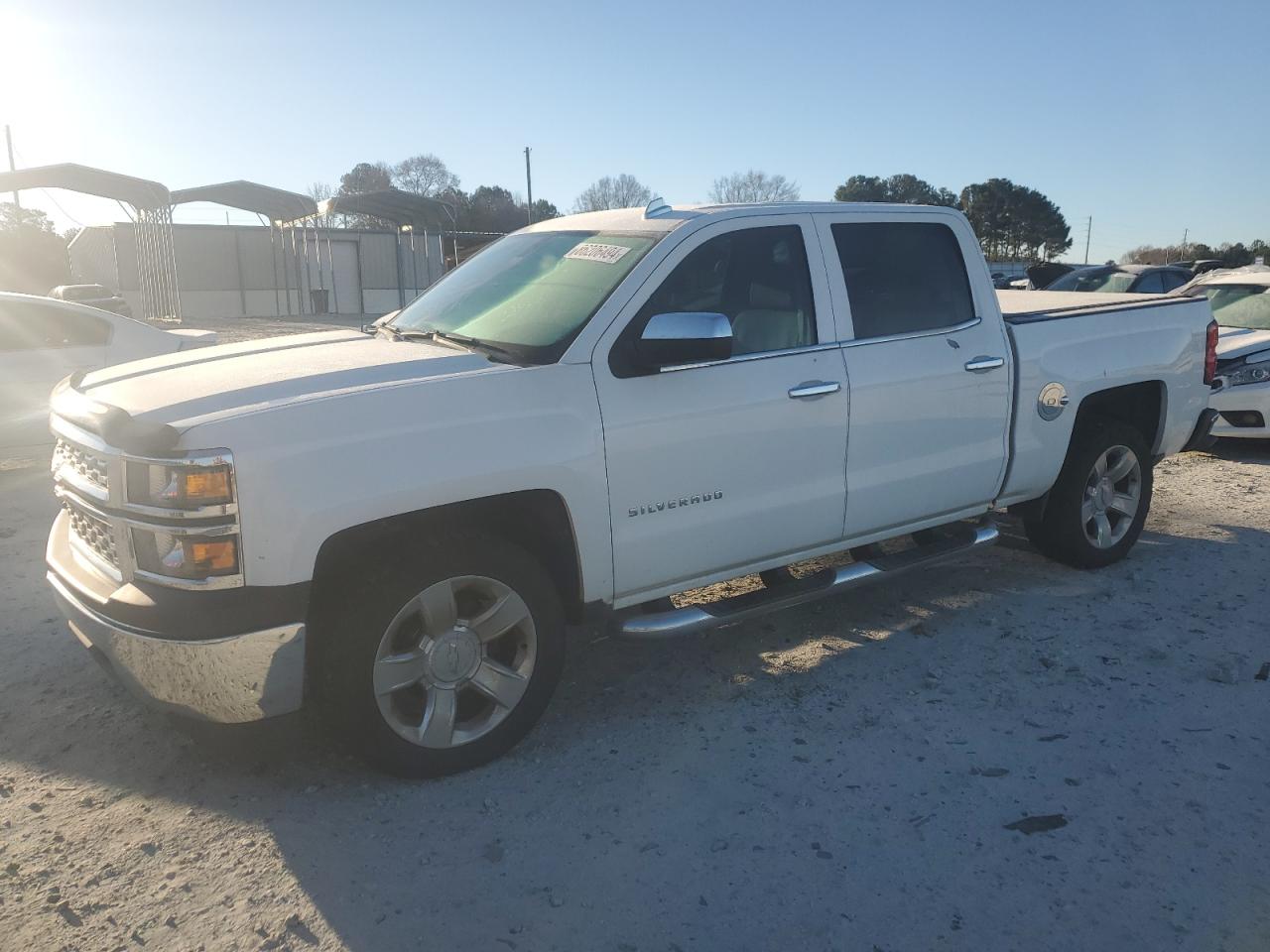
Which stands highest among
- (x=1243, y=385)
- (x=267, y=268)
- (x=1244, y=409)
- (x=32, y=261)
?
(x=32, y=261)

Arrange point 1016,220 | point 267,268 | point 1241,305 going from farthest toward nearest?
point 1016,220, point 267,268, point 1241,305

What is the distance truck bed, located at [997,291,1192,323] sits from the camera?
202 inches

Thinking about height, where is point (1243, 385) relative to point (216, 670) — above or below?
above

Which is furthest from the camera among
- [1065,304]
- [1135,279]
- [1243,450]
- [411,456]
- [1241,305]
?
[1135,279]

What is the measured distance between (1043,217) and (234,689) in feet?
251

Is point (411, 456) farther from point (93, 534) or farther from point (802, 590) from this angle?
point (802, 590)

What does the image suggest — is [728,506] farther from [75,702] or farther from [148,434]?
[75,702]

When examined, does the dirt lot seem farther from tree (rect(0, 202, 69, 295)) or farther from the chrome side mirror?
tree (rect(0, 202, 69, 295))

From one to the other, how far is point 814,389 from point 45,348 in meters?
6.70

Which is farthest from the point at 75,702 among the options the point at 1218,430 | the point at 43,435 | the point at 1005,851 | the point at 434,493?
the point at 1218,430

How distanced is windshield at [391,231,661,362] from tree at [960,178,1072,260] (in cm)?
6533

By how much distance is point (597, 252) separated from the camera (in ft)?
13.1

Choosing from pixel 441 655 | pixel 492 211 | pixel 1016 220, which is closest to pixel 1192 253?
pixel 1016 220

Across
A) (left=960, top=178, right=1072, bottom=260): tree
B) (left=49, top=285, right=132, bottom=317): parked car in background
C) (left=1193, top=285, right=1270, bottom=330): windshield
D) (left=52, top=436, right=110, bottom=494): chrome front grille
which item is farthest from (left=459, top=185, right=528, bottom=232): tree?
(left=52, top=436, right=110, bottom=494): chrome front grille
